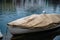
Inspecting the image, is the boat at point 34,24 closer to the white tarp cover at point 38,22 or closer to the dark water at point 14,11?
the white tarp cover at point 38,22

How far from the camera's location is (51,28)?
5.40ft

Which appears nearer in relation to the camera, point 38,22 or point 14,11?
point 38,22

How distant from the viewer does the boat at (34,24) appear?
157 centimetres

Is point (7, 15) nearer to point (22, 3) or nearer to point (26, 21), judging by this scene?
point (22, 3)

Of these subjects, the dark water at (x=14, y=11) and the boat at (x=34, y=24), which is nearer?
the boat at (x=34, y=24)

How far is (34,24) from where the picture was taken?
5.30 ft

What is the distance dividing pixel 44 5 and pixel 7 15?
76 centimetres

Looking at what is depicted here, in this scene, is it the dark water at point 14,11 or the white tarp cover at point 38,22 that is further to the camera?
the dark water at point 14,11

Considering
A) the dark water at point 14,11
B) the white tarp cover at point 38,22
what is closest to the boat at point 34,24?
the white tarp cover at point 38,22

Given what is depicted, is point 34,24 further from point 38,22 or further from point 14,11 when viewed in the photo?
point 14,11

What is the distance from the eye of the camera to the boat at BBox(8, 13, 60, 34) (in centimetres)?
157

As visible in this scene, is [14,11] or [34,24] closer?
[34,24]

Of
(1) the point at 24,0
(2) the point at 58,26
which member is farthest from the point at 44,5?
(2) the point at 58,26

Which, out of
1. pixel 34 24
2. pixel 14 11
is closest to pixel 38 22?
pixel 34 24
